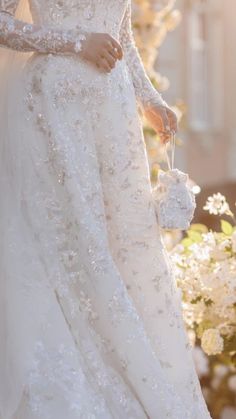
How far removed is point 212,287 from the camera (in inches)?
211

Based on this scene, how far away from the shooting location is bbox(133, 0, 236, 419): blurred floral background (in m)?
5.46

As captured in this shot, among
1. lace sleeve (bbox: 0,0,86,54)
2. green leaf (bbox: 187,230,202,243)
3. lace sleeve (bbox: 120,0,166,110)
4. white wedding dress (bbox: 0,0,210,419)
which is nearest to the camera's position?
white wedding dress (bbox: 0,0,210,419)

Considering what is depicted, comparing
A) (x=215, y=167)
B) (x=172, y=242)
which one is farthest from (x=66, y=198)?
(x=215, y=167)

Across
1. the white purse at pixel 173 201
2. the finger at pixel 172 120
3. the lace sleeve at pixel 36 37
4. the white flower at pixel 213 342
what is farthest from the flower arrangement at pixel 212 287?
the lace sleeve at pixel 36 37

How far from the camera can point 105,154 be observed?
4.46m

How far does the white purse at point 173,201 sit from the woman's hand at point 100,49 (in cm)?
43

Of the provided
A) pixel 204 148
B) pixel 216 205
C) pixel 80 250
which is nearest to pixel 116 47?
pixel 80 250

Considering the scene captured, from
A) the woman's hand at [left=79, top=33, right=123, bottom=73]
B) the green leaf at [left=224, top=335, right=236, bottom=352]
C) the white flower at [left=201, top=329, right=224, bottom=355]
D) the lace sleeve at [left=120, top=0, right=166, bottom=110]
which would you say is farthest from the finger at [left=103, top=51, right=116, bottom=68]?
the green leaf at [left=224, top=335, right=236, bottom=352]

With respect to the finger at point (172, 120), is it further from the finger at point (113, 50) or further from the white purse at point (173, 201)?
the finger at point (113, 50)

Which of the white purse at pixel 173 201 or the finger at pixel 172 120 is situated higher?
the finger at pixel 172 120

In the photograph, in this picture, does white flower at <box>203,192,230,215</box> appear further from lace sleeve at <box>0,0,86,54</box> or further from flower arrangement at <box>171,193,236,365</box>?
lace sleeve at <box>0,0,86,54</box>

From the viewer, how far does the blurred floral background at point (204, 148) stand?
5461 millimetres

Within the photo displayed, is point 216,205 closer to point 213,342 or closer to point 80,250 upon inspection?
point 213,342

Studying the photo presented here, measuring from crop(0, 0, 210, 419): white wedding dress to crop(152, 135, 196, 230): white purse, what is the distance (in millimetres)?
45
